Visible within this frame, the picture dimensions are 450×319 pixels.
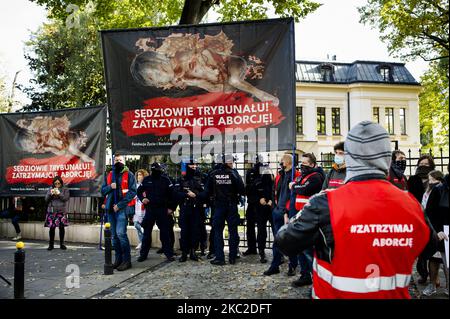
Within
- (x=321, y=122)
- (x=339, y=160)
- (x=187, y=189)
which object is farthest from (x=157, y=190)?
(x=321, y=122)

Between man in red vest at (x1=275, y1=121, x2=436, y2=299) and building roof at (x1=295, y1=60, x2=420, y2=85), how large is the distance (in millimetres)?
36933

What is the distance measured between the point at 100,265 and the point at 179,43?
16.0ft

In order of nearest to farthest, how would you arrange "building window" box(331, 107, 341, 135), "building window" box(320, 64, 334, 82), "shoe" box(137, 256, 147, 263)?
1. "shoe" box(137, 256, 147, 263)
2. "building window" box(331, 107, 341, 135)
3. "building window" box(320, 64, 334, 82)

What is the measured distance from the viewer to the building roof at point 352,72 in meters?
38.3

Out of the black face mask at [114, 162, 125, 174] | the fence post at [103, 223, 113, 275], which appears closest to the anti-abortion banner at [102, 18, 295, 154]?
the black face mask at [114, 162, 125, 174]

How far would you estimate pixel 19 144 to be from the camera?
1224 cm

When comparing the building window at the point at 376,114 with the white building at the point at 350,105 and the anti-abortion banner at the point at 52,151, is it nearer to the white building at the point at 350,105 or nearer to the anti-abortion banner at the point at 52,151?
the white building at the point at 350,105

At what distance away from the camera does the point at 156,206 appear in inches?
328

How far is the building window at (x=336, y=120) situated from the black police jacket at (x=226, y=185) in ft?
102

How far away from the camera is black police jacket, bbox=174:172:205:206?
334 inches

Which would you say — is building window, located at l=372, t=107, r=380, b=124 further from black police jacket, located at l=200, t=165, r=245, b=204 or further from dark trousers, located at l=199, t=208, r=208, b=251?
black police jacket, located at l=200, t=165, r=245, b=204

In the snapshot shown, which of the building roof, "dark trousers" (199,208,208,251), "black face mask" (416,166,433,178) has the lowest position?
"dark trousers" (199,208,208,251)

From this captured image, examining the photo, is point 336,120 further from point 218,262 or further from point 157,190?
point 218,262

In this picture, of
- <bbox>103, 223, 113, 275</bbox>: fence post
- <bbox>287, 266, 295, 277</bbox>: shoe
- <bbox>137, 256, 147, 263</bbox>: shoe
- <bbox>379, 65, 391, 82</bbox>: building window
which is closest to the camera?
<bbox>287, 266, 295, 277</bbox>: shoe
